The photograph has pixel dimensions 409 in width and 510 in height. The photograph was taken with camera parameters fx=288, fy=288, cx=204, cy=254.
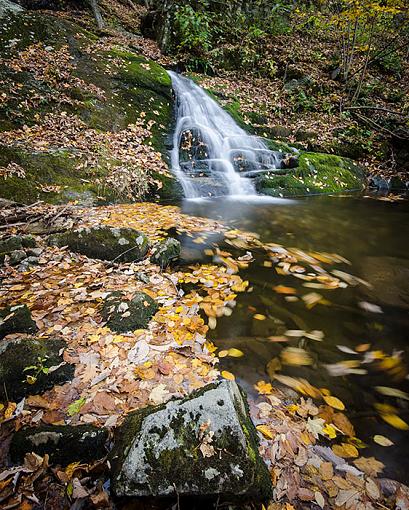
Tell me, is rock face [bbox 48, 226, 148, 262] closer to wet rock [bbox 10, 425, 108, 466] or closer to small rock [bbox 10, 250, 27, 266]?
small rock [bbox 10, 250, 27, 266]

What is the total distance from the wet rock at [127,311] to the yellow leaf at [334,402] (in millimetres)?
1693

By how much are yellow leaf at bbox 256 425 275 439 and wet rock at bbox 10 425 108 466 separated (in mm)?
1002

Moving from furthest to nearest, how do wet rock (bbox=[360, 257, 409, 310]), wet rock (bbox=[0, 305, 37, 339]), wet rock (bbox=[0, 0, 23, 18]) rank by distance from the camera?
wet rock (bbox=[0, 0, 23, 18])
wet rock (bbox=[360, 257, 409, 310])
wet rock (bbox=[0, 305, 37, 339])

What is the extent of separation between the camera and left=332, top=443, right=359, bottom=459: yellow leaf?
6.10 feet

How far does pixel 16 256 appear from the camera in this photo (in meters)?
3.72

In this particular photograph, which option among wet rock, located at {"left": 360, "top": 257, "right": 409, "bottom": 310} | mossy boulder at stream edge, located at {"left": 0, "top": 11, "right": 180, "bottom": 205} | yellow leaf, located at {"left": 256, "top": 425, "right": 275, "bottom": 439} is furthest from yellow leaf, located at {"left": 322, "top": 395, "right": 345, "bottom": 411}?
mossy boulder at stream edge, located at {"left": 0, "top": 11, "right": 180, "bottom": 205}

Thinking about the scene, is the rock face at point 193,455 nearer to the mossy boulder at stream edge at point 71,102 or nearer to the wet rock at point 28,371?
the wet rock at point 28,371

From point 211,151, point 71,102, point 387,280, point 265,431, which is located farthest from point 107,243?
point 211,151

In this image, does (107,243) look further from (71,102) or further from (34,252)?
(71,102)

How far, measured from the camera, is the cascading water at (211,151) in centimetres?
879

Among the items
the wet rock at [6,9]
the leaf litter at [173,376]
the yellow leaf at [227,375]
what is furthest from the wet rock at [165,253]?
the wet rock at [6,9]

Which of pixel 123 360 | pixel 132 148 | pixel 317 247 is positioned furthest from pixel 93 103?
pixel 123 360

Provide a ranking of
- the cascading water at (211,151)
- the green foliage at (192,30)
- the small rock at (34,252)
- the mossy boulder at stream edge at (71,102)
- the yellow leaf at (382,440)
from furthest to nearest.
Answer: the green foliage at (192,30), the cascading water at (211,151), the mossy boulder at stream edge at (71,102), the small rock at (34,252), the yellow leaf at (382,440)

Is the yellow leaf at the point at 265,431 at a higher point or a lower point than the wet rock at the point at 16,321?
lower
